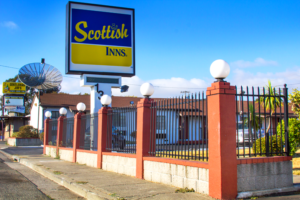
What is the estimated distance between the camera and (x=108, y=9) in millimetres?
17984

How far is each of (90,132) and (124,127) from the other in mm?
3442

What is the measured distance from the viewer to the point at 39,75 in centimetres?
3372

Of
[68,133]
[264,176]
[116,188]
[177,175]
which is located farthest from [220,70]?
[68,133]

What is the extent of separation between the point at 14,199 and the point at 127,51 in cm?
1281

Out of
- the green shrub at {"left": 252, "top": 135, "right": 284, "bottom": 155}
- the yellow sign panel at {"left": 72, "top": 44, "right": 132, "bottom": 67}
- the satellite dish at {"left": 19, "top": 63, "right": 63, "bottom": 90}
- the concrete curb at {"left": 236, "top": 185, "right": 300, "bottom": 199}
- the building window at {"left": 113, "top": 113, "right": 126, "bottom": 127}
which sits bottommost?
the concrete curb at {"left": 236, "top": 185, "right": 300, "bottom": 199}

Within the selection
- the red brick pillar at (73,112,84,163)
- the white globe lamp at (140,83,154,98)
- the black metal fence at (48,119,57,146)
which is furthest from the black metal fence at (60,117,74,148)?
the white globe lamp at (140,83,154,98)

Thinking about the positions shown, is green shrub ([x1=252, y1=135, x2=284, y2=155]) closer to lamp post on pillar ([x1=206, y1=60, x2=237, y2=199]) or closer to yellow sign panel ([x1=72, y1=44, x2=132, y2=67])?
lamp post on pillar ([x1=206, y1=60, x2=237, y2=199])

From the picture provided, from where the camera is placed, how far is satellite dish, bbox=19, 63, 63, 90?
3319 cm

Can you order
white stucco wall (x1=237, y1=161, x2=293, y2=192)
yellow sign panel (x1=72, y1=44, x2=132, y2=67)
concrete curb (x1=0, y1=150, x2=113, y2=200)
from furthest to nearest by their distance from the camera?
yellow sign panel (x1=72, y1=44, x2=132, y2=67)
concrete curb (x1=0, y1=150, x2=113, y2=200)
white stucco wall (x1=237, y1=161, x2=293, y2=192)

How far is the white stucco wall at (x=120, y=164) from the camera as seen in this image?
31.0 ft

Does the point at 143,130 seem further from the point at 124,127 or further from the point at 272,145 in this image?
the point at 272,145

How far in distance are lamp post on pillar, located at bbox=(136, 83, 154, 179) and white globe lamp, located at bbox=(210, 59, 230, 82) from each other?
2934 millimetres

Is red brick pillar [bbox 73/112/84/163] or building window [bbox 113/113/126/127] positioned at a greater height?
building window [bbox 113/113/126/127]

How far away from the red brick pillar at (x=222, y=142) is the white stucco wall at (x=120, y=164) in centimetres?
376
